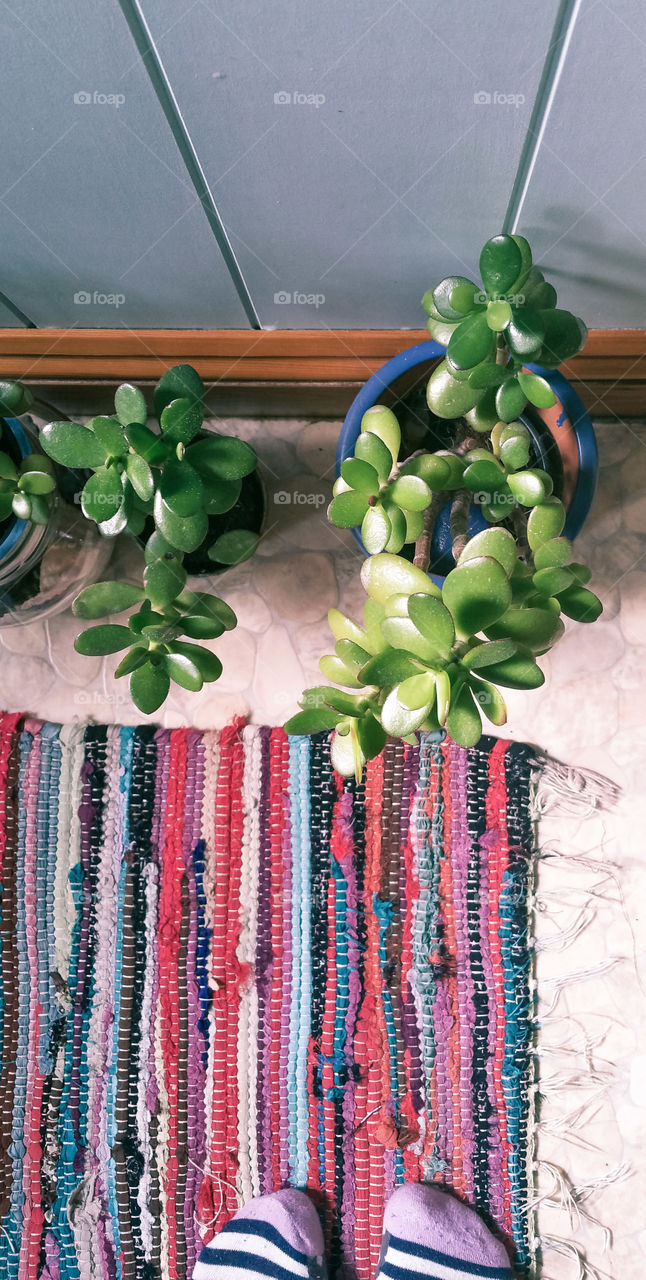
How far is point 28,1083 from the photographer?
89 cm

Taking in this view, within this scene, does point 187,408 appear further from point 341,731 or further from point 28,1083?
point 28,1083

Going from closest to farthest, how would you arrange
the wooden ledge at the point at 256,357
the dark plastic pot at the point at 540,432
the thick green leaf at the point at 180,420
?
the thick green leaf at the point at 180,420 → the dark plastic pot at the point at 540,432 → the wooden ledge at the point at 256,357

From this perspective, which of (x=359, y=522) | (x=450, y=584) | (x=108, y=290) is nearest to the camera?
(x=450, y=584)

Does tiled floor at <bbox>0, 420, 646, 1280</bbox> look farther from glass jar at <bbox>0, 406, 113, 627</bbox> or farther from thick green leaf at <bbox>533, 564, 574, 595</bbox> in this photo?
thick green leaf at <bbox>533, 564, 574, 595</bbox>

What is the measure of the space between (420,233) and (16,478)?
1.25 feet

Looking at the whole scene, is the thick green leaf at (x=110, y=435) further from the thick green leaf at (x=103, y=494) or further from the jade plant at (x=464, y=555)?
the jade plant at (x=464, y=555)

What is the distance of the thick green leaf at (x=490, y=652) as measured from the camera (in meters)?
0.48

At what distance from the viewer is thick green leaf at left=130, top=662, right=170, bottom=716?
24.4 inches

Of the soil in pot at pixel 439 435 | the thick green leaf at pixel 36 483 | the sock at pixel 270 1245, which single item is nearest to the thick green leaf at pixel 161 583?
the thick green leaf at pixel 36 483

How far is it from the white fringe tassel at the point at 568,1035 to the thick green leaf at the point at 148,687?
43 cm

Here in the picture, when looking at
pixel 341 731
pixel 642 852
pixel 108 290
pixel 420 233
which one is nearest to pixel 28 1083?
pixel 341 731

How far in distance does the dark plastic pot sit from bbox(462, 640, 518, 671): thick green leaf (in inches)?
7.4

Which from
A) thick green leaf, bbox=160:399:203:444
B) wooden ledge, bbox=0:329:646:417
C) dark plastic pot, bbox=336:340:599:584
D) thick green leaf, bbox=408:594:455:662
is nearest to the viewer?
thick green leaf, bbox=408:594:455:662

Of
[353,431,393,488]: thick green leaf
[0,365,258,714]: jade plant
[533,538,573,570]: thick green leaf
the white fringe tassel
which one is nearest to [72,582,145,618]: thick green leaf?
[0,365,258,714]: jade plant
